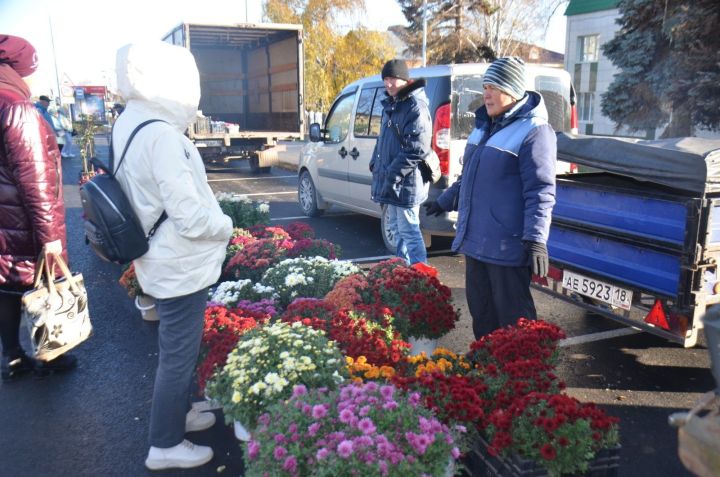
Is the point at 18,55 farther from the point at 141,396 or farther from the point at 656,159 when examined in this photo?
the point at 656,159

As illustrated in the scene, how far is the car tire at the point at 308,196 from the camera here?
32.4 feet

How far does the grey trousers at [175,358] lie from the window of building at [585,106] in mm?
35331

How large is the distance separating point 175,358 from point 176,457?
552 millimetres

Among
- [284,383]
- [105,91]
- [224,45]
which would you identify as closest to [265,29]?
[224,45]

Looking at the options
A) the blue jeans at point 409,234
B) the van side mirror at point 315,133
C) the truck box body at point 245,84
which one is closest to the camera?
the blue jeans at point 409,234

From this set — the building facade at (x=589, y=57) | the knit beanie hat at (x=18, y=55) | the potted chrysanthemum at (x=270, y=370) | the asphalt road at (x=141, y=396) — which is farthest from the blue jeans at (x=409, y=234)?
the building facade at (x=589, y=57)

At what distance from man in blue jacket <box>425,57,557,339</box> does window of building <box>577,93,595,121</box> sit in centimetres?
3397

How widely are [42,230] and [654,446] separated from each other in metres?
3.82

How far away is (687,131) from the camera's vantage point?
16.0 meters

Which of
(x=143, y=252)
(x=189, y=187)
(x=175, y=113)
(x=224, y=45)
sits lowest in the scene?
(x=143, y=252)

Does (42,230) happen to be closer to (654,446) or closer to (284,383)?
(284,383)

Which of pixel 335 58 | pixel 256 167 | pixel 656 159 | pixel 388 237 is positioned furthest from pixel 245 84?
pixel 656 159

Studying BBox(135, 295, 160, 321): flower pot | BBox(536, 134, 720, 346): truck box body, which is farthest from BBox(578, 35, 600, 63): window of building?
BBox(135, 295, 160, 321): flower pot

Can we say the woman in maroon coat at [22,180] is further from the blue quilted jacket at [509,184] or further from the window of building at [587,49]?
the window of building at [587,49]
